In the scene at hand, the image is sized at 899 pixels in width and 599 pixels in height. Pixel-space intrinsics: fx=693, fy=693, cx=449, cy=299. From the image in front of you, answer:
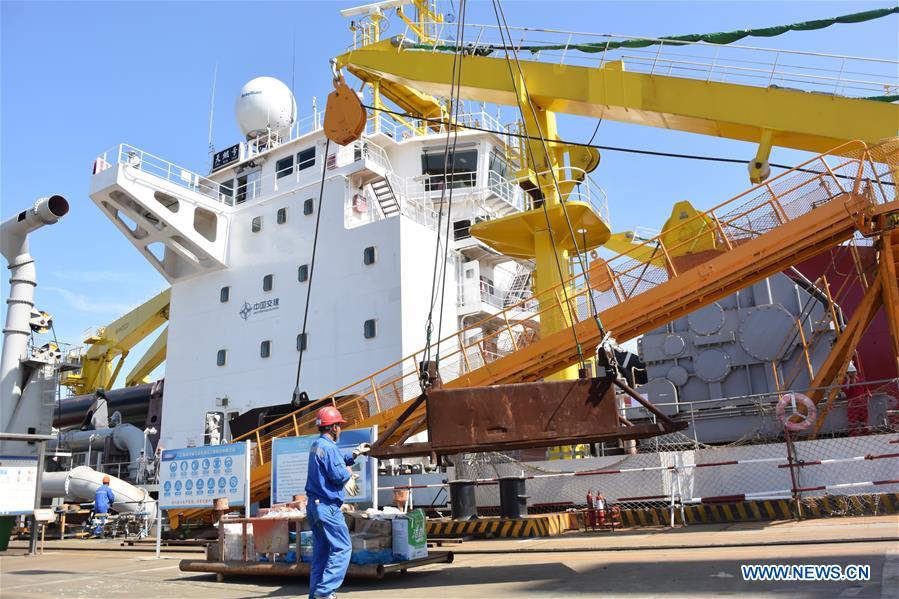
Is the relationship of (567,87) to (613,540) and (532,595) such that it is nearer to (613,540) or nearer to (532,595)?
(613,540)

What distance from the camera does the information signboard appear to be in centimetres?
1053

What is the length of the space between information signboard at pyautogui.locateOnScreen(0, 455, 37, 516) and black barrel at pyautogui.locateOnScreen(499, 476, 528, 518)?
7.18 metres

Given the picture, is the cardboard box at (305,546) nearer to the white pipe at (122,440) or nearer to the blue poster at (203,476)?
the blue poster at (203,476)

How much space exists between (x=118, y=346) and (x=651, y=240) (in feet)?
83.9

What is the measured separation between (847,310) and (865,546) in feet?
33.3

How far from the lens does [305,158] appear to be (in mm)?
21953

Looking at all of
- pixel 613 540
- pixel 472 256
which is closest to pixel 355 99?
pixel 613 540

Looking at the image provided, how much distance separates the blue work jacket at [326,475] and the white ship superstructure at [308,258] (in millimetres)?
11638

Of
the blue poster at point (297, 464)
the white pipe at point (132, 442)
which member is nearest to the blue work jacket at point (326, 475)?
the blue poster at point (297, 464)

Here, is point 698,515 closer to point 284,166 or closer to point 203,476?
point 203,476

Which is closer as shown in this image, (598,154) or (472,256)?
(598,154)

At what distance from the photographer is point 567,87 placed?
44.7 feet

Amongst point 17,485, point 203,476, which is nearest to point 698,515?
point 203,476

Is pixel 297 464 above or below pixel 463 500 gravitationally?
above
